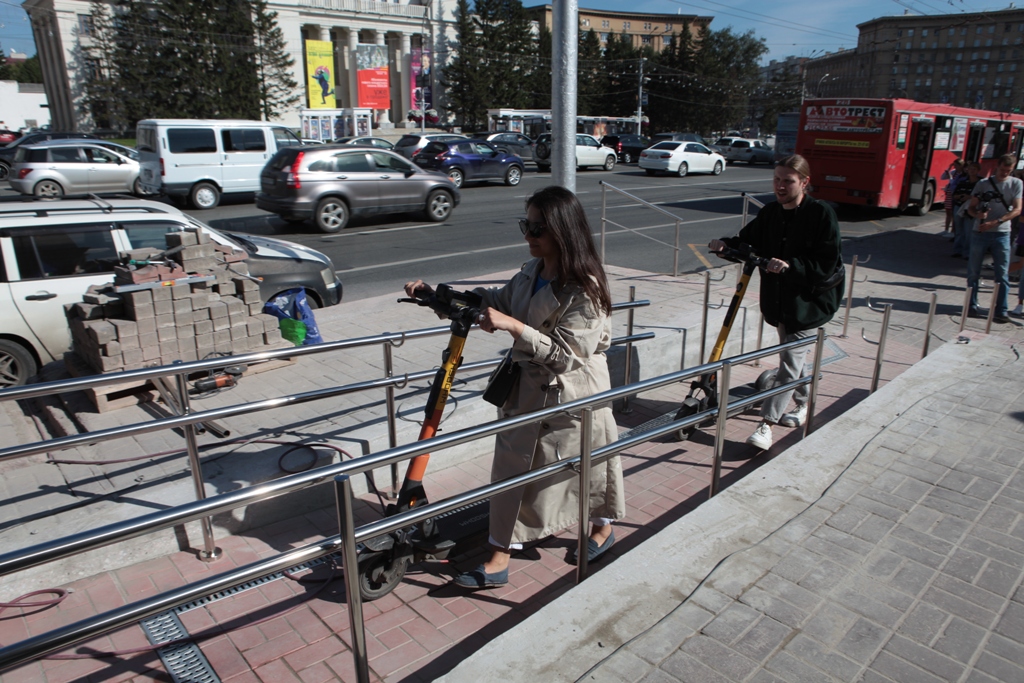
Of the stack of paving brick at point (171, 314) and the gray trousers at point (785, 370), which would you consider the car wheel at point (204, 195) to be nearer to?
the stack of paving brick at point (171, 314)

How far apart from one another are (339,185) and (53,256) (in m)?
9.16

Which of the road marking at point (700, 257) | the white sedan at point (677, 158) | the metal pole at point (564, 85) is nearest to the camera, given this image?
the metal pole at point (564, 85)

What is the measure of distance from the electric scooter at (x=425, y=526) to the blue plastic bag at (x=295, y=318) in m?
3.42

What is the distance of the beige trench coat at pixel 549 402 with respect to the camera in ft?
10.2

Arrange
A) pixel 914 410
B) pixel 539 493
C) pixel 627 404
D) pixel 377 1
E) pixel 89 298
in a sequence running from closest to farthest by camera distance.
A: pixel 539 493, pixel 914 410, pixel 89 298, pixel 627 404, pixel 377 1

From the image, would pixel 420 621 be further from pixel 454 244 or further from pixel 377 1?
pixel 377 1

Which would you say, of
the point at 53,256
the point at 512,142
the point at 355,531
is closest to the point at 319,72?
the point at 512,142

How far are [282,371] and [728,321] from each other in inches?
142

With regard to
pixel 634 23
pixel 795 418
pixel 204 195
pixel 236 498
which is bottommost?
pixel 795 418

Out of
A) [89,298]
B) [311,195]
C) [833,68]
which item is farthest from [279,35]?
[833,68]

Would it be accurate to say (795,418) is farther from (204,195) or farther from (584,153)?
(584,153)

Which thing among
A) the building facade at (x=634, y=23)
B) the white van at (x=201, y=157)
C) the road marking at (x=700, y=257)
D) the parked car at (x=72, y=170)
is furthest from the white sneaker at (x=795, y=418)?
the building facade at (x=634, y=23)

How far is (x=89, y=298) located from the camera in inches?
217

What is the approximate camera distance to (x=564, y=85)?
23.3 feet
